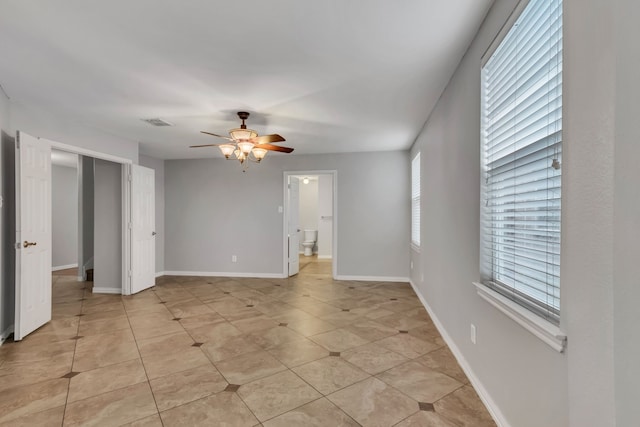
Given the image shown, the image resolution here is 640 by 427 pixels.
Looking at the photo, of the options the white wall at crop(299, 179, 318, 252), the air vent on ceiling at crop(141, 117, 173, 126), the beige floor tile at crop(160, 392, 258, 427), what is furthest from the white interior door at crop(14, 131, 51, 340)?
the white wall at crop(299, 179, 318, 252)

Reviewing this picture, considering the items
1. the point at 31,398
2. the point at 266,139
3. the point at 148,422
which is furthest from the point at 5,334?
the point at 266,139

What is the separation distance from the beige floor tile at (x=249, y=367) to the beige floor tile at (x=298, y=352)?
73 millimetres

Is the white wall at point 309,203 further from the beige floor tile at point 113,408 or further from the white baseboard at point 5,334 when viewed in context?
the beige floor tile at point 113,408

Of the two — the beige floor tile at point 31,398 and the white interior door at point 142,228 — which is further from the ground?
the white interior door at point 142,228

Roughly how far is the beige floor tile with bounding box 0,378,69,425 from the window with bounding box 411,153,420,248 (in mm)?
4286

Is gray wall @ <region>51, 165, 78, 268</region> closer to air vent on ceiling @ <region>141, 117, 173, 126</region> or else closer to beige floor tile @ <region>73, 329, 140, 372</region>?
air vent on ceiling @ <region>141, 117, 173, 126</region>

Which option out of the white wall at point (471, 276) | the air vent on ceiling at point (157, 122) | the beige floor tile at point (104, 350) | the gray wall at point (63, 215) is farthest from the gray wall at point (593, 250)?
the gray wall at point (63, 215)

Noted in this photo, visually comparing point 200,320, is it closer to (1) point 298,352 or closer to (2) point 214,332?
(2) point 214,332

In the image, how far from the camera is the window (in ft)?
16.2

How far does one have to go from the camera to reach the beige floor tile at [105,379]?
2.23 m

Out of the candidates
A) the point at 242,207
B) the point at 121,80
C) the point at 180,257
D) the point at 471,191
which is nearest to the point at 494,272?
the point at 471,191

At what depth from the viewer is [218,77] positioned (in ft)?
8.80

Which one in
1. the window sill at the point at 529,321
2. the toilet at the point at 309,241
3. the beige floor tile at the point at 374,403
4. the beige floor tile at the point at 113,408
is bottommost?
the beige floor tile at the point at 113,408

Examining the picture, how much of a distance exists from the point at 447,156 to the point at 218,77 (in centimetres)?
212
